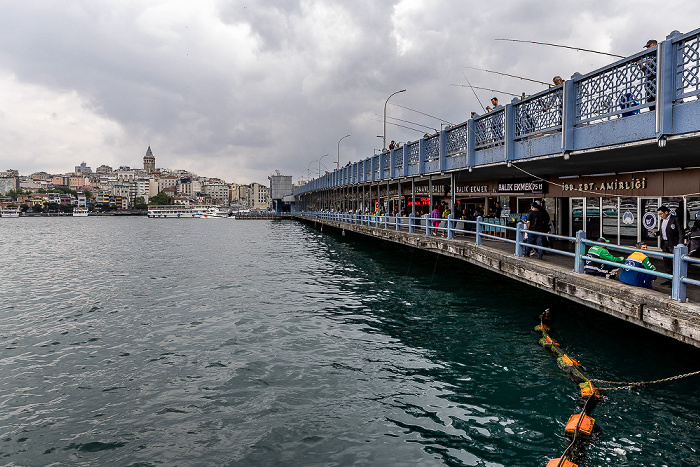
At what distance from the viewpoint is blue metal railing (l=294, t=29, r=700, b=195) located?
8.59 meters

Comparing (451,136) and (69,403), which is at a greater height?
(451,136)

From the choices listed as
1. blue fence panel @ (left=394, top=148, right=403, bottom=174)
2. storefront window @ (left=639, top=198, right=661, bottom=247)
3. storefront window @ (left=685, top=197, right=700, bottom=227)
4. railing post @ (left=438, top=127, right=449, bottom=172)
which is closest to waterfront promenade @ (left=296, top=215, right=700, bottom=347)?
storefront window @ (left=685, top=197, right=700, bottom=227)

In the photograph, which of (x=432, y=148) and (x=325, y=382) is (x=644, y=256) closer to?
(x=325, y=382)

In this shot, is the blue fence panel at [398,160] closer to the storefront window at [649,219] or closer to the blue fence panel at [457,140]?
the blue fence panel at [457,140]

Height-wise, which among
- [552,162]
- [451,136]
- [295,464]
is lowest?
[295,464]

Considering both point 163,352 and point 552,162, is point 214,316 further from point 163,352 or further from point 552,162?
point 552,162

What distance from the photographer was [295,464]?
6008 millimetres

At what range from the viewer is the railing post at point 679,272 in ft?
23.4

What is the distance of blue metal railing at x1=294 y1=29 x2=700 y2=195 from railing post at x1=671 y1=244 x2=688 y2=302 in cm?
283

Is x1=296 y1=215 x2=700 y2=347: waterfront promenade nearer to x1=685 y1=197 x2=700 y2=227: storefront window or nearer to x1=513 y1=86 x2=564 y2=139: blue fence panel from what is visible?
x1=685 y1=197 x2=700 y2=227: storefront window

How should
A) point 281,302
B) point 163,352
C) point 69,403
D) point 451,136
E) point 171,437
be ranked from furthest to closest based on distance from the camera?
point 451,136 < point 281,302 < point 163,352 < point 69,403 < point 171,437

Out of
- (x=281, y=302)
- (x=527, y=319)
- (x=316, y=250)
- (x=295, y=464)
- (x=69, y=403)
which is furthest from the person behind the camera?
(x=316, y=250)

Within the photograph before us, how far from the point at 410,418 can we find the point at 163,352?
6174 mm

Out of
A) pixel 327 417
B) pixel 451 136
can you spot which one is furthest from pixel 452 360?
pixel 451 136
